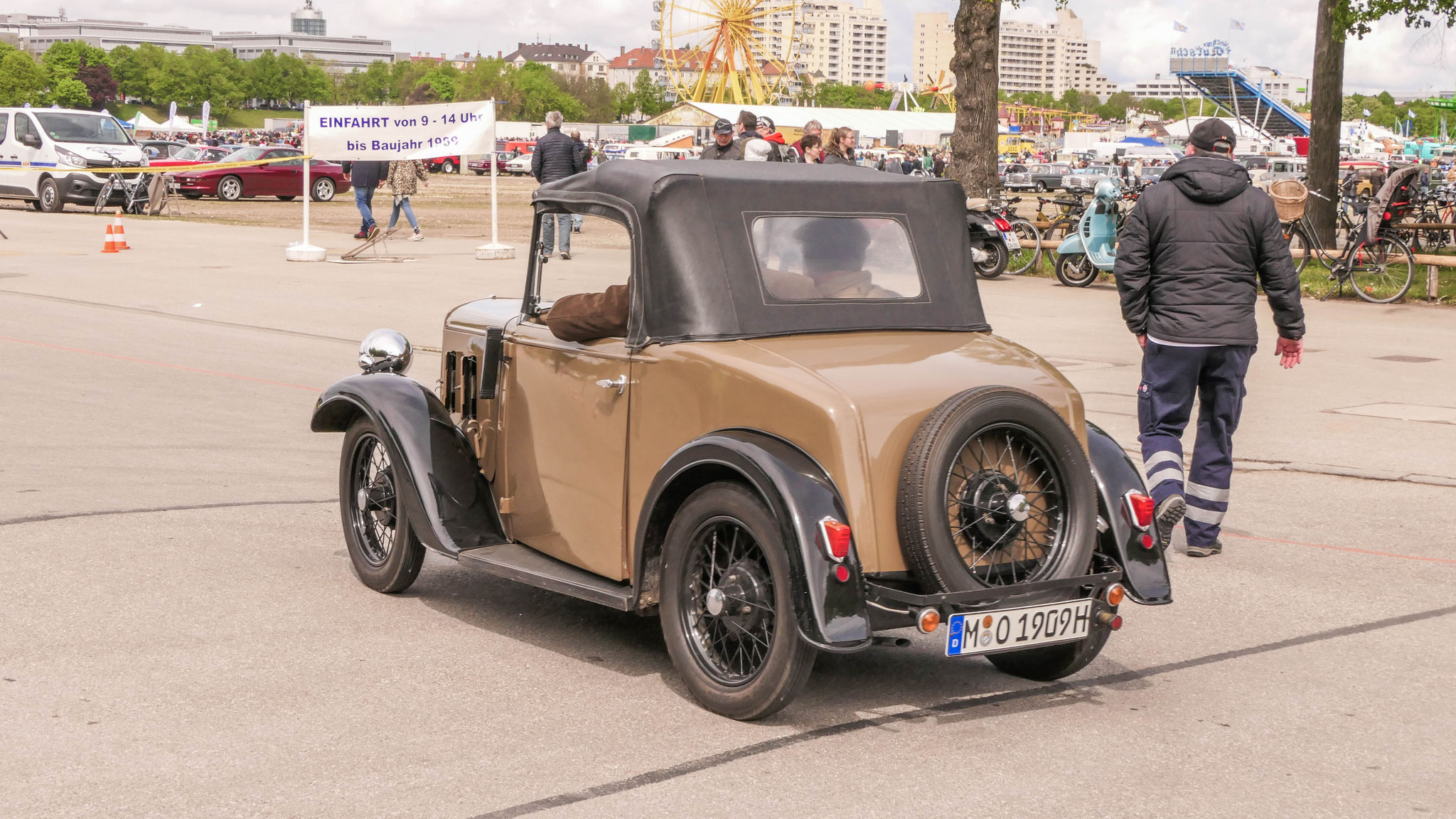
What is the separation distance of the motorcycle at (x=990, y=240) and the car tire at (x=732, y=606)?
16826mm

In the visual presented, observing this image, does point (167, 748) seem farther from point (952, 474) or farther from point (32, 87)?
point (32, 87)

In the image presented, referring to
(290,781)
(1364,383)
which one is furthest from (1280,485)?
(290,781)

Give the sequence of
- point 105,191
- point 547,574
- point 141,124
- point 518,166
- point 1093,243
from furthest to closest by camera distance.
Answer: point 141,124 < point 518,166 < point 105,191 < point 1093,243 < point 547,574

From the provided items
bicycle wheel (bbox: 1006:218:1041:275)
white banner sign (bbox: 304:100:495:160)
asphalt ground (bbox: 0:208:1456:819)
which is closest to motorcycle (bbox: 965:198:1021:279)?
bicycle wheel (bbox: 1006:218:1041:275)

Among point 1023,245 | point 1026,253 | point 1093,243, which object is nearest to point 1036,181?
point 1026,253

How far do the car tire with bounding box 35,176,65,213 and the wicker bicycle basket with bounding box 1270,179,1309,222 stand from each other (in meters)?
25.8

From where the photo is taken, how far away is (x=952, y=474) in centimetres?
455

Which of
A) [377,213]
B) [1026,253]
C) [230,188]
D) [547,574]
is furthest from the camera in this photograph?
[230,188]

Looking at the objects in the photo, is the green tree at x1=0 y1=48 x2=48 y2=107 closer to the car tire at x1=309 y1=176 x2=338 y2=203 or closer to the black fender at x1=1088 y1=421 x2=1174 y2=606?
the car tire at x1=309 y1=176 x2=338 y2=203

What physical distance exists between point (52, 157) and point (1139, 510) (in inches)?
1317

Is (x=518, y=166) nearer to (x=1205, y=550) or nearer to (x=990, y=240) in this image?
(x=990, y=240)

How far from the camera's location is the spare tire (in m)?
4.39

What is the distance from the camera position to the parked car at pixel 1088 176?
62622mm

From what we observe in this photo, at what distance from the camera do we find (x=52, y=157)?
110 ft
